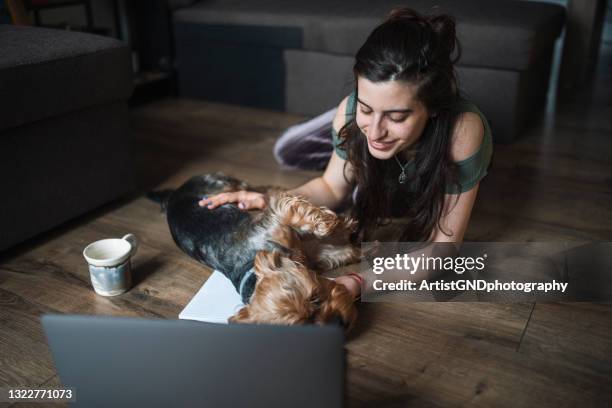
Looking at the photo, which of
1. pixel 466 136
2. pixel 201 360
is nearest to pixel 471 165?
pixel 466 136

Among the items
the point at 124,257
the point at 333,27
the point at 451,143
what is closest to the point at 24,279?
the point at 124,257

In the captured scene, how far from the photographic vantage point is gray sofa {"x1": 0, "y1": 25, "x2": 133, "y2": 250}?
1.70m

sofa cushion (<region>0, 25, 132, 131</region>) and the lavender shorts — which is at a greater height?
sofa cushion (<region>0, 25, 132, 131</region>)

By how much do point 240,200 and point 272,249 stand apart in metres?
0.26

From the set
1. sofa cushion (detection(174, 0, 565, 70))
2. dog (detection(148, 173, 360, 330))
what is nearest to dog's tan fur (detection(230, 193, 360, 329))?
dog (detection(148, 173, 360, 330))

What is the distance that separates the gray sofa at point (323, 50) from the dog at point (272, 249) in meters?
1.29

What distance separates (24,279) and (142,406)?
0.96 metres

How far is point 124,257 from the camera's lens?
5.12 feet

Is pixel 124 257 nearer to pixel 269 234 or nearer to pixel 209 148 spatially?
pixel 269 234

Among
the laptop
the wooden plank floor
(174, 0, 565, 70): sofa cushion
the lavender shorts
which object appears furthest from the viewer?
(174, 0, 565, 70): sofa cushion

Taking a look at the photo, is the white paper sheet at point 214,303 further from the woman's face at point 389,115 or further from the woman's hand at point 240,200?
the woman's face at point 389,115

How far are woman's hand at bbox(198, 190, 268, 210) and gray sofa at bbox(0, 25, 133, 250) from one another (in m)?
0.56

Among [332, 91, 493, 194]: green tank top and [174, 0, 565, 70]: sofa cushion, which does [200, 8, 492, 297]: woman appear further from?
[174, 0, 565, 70]: sofa cushion

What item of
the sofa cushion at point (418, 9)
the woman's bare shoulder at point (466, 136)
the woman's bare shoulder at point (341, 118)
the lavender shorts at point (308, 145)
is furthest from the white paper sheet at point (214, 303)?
the sofa cushion at point (418, 9)
